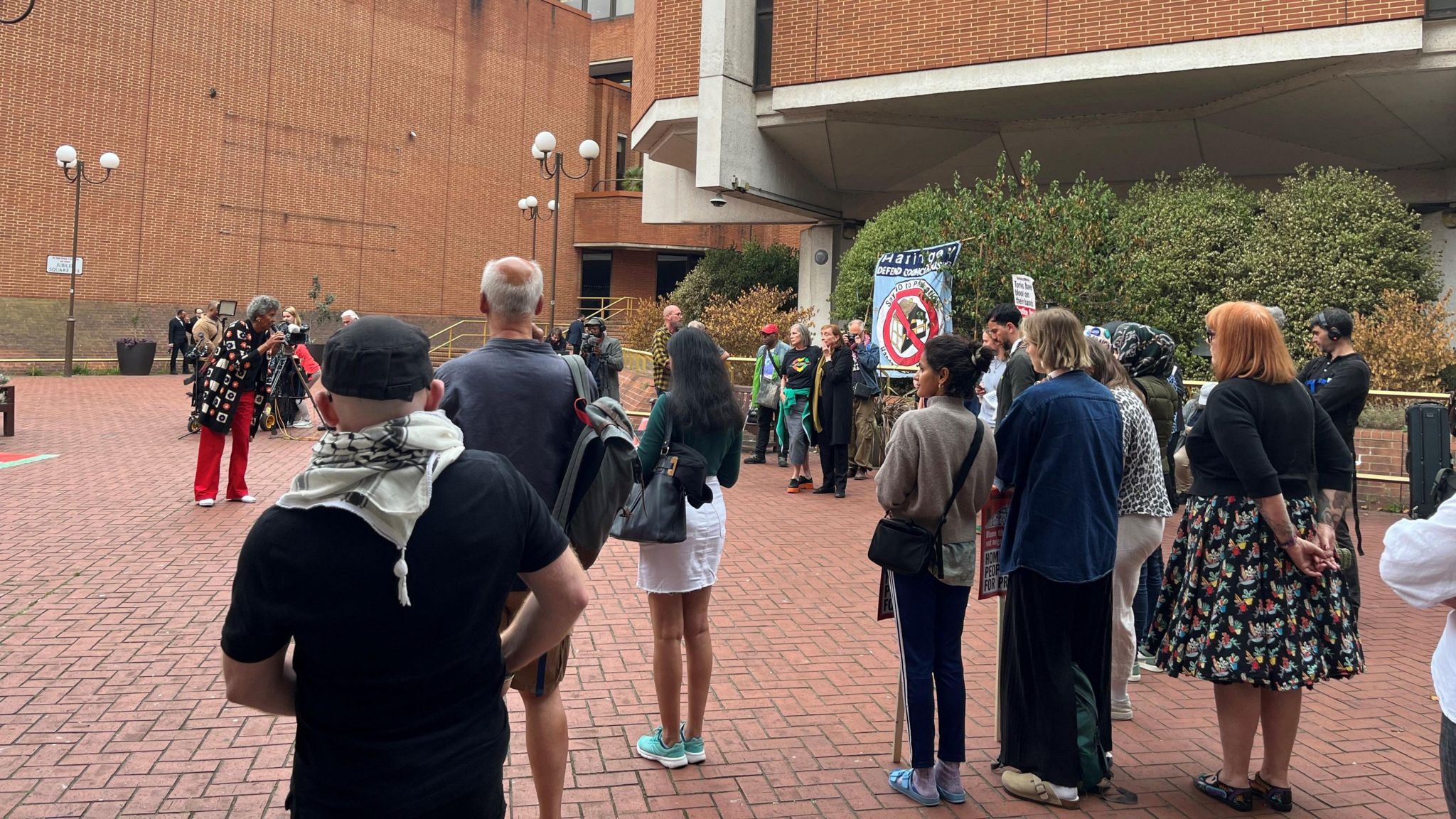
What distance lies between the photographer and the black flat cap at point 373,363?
1883 mm

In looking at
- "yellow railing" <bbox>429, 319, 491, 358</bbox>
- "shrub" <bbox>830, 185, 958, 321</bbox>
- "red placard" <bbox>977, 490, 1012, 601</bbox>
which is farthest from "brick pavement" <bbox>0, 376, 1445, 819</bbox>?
"yellow railing" <bbox>429, 319, 491, 358</bbox>

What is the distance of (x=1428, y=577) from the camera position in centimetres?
216

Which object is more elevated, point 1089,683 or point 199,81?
point 199,81

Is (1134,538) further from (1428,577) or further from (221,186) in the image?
(221,186)

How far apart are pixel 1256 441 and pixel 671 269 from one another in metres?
38.6

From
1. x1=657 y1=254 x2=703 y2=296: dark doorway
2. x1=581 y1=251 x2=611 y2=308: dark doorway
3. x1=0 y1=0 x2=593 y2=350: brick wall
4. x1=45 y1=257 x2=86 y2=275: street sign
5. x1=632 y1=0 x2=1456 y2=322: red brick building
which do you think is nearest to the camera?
x1=632 y1=0 x2=1456 y2=322: red brick building

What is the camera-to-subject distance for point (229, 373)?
8914 millimetres

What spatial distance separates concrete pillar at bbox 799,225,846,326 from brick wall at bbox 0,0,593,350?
15.6 m

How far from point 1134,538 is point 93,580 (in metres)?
6.32

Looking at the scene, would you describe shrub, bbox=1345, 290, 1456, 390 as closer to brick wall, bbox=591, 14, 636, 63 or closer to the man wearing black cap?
the man wearing black cap

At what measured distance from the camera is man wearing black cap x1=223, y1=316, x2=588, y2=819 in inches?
70.4

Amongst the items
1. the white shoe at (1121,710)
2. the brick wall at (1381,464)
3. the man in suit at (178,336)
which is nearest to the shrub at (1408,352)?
the brick wall at (1381,464)

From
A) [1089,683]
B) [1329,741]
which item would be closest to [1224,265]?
[1329,741]

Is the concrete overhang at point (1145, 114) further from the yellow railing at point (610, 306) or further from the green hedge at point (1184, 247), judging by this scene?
the yellow railing at point (610, 306)
